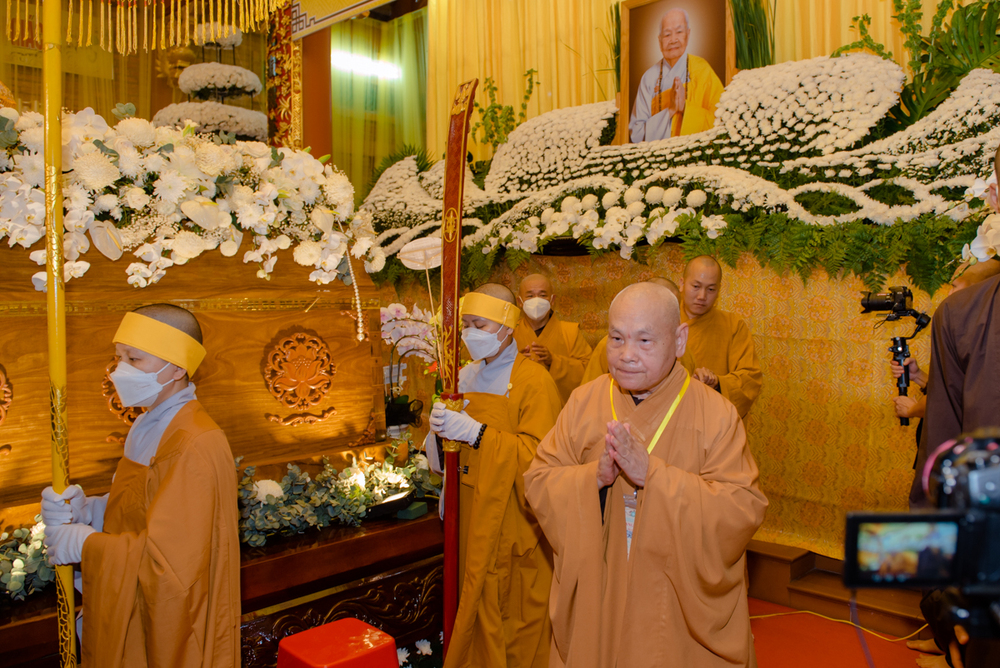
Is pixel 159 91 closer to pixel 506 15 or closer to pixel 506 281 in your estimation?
pixel 506 15

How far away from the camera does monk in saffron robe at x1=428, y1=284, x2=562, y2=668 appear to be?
3062 mm

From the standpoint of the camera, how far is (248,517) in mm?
3188

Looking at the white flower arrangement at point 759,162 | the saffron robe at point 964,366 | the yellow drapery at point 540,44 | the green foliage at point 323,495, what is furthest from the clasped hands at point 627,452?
the yellow drapery at point 540,44

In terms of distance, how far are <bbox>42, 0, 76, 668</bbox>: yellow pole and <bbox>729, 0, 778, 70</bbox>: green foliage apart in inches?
198

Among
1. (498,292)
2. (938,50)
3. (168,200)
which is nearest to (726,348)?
(498,292)

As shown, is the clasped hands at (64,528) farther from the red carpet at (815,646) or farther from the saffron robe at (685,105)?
the saffron robe at (685,105)

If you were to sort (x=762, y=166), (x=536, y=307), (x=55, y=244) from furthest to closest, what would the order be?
1. (x=536, y=307)
2. (x=762, y=166)
3. (x=55, y=244)

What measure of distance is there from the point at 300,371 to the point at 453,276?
44.2 inches

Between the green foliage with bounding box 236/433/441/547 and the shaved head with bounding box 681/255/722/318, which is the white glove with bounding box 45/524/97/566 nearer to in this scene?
the green foliage with bounding box 236/433/441/547

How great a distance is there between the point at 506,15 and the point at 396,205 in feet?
8.23

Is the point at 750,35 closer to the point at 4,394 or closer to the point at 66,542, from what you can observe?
the point at 4,394

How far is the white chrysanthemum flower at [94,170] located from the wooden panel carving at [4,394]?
787 mm

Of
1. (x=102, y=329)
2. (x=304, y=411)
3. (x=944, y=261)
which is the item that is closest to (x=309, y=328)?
(x=304, y=411)

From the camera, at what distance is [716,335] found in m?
4.89
